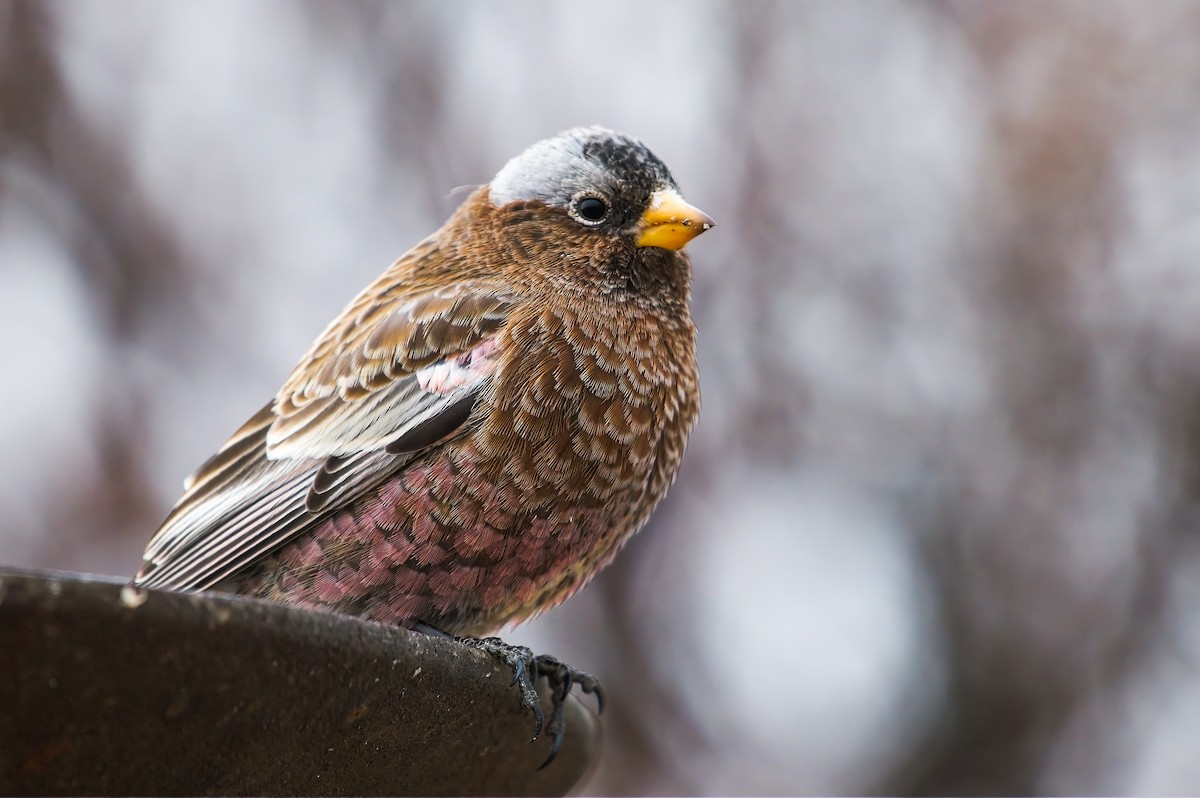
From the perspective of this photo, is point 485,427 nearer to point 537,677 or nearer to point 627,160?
point 537,677

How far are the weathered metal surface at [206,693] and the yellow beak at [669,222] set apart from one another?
5.30 ft

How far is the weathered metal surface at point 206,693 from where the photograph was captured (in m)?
1.32

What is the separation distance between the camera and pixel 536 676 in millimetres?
2480

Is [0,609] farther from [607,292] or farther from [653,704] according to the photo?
[653,704]

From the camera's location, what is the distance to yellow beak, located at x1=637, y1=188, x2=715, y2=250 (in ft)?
10.6

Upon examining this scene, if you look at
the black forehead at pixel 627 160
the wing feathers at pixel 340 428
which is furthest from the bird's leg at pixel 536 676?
the black forehead at pixel 627 160

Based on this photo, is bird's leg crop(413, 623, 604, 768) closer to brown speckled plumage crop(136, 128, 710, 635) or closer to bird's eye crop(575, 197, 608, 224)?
brown speckled plumage crop(136, 128, 710, 635)

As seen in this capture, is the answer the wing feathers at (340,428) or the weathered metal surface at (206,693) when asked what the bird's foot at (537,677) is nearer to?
the weathered metal surface at (206,693)

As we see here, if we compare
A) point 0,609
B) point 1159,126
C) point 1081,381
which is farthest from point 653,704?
point 0,609

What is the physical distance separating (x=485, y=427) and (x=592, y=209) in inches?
33.1

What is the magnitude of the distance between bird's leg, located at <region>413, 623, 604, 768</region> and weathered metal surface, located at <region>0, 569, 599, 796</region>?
7.9 inches

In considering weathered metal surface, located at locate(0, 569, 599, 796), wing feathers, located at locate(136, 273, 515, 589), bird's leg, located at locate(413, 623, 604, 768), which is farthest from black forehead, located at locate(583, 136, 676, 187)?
weathered metal surface, located at locate(0, 569, 599, 796)

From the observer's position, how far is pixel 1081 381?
5.05 meters

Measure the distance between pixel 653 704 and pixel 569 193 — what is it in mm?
2372
